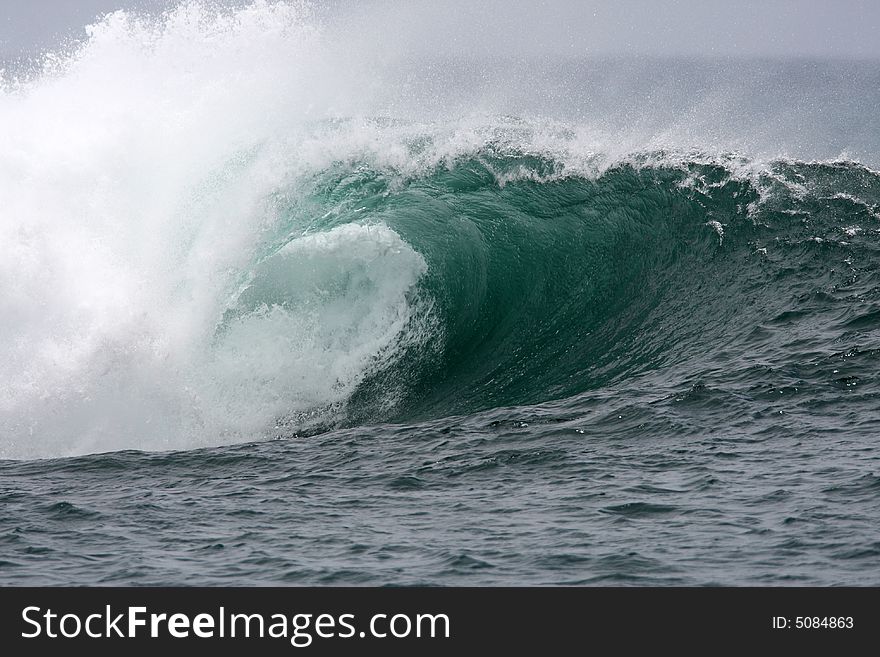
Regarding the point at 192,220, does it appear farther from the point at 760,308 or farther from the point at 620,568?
the point at 620,568

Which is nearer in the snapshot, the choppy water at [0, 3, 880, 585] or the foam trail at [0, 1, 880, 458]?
the choppy water at [0, 3, 880, 585]

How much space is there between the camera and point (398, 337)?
54.9 feet

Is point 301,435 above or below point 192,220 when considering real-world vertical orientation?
below

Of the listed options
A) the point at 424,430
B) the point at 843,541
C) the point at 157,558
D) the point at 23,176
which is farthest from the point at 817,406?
the point at 23,176

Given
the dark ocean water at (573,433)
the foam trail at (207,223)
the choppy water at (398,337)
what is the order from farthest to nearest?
the foam trail at (207,223) < the choppy water at (398,337) < the dark ocean water at (573,433)

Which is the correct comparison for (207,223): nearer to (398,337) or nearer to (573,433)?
(398,337)

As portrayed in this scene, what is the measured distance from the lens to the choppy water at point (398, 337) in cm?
937

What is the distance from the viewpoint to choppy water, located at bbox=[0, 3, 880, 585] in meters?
9.37

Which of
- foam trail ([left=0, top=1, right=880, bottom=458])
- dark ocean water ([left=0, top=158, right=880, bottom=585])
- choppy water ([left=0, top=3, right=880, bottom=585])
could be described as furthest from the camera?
foam trail ([left=0, top=1, right=880, bottom=458])

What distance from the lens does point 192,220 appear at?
62.1 ft

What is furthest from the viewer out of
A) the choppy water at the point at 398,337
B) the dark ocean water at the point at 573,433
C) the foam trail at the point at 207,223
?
the foam trail at the point at 207,223

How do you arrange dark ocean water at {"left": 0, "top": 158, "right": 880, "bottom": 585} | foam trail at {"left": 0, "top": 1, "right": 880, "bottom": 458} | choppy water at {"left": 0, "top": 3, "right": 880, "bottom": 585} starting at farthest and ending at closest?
foam trail at {"left": 0, "top": 1, "right": 880, "bottom": 458}
choppy water at {"left": 0, "top": 3, "right": 880, "bottom": 585}
dark ocean water at {"left": 0, "top": 158, "right": 880, "bottom": 585}
